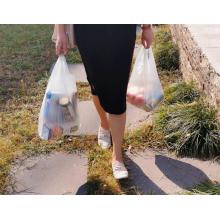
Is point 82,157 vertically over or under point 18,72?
under

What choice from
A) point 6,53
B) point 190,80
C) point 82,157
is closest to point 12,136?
point 82,157

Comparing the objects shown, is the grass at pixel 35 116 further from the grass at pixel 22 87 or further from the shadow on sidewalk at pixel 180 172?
the shadow on sidewalk at pixel 180 172

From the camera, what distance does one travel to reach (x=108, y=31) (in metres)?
2.87

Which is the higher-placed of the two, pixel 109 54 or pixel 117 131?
pixel 109 54

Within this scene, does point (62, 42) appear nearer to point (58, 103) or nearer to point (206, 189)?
point (58, 103)

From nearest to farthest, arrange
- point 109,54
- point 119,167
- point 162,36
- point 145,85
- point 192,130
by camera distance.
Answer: point 109,54, point 119,167, point 145,85, point 192,130, point 162,36

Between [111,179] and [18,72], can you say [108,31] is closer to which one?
[111,179]

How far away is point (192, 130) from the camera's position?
356cm

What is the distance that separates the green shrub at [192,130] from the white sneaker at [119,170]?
469mm

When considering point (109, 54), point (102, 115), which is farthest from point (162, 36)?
point (109, 54)

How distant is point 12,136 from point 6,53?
213 centimetres

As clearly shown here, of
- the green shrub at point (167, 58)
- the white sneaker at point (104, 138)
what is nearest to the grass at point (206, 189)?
the white sneaker at point (104, 138)

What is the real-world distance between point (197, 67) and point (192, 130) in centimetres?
77
